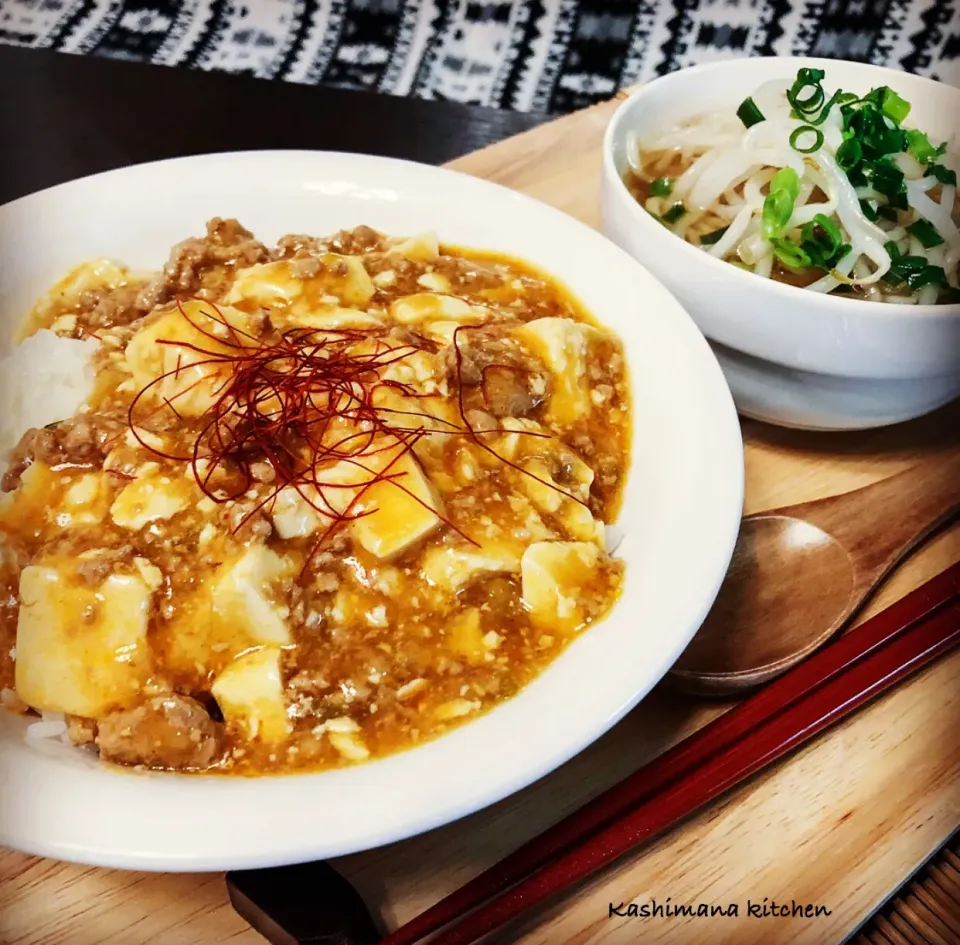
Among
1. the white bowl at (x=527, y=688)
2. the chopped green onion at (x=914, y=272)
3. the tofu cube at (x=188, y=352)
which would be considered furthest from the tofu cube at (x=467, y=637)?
the chopped green onion at (x=914, y=272)

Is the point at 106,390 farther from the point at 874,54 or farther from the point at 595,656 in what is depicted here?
the point at 874,54

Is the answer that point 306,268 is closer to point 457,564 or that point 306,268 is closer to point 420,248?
point 420,248

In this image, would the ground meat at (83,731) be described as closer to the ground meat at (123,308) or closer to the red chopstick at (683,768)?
the red chopstick at (683,768)

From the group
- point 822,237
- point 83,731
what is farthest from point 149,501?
point 822,237

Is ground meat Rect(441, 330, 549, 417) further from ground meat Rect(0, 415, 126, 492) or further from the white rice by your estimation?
the white rice

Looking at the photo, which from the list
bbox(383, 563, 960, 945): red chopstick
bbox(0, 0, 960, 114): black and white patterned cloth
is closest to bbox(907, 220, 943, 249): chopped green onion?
bbox(383, 563, 960, 945): red chopstick

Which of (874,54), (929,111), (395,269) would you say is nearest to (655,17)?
(874,54)
